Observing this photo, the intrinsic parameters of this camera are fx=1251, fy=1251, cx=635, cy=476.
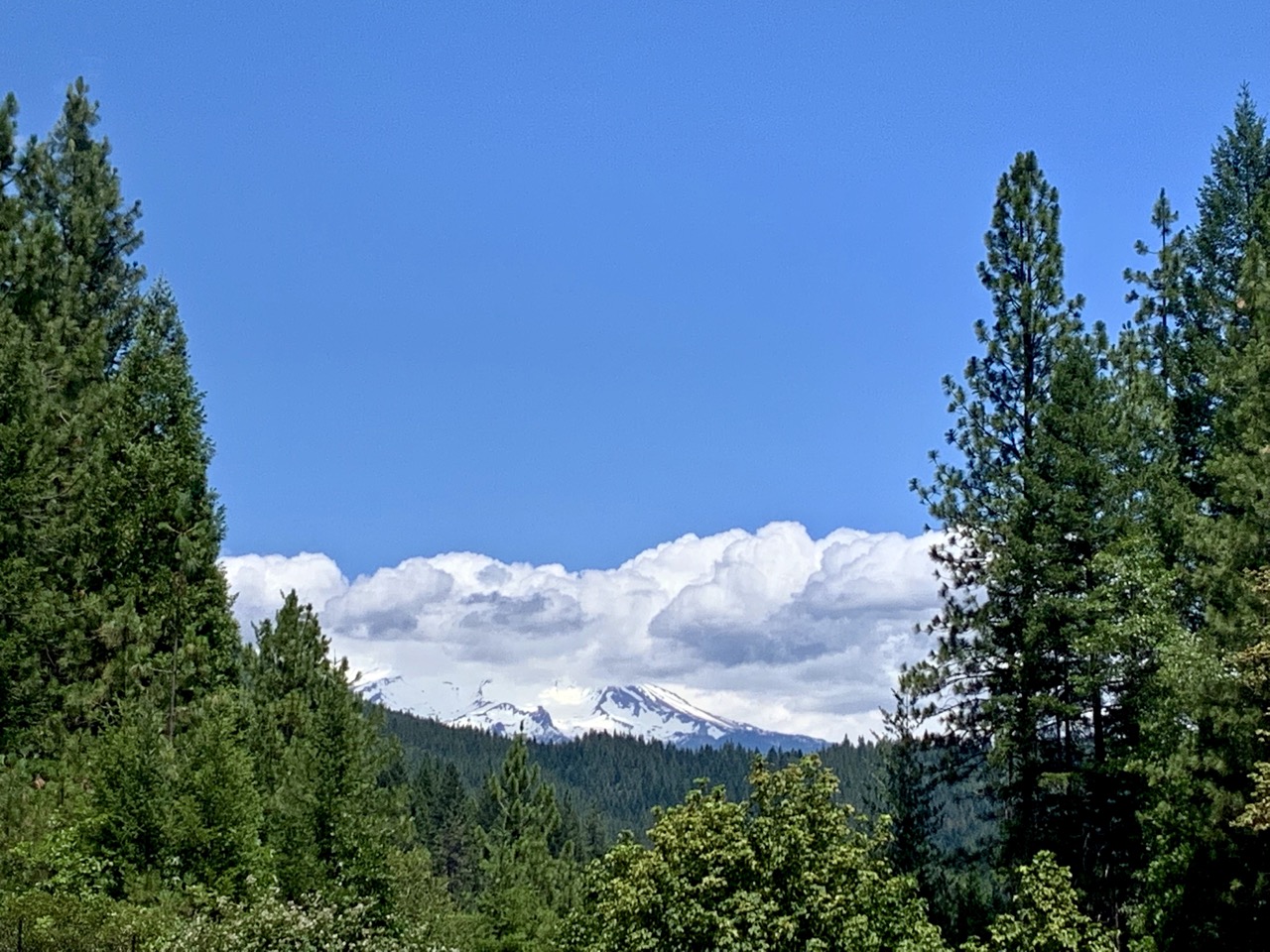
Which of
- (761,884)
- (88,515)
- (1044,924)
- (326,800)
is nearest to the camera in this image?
(1044,924)

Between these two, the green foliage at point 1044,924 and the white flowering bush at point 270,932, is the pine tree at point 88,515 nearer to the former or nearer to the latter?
the white flowering bush at point 270,932

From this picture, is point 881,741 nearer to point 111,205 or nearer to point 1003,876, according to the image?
point 1003,876

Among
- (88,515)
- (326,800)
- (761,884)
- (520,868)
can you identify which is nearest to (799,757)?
(761,884)

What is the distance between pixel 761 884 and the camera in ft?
69.5

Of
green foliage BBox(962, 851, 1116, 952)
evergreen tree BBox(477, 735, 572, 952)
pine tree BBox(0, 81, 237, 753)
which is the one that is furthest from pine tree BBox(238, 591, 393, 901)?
green foliage BBox(962, 851, 1116, 952)

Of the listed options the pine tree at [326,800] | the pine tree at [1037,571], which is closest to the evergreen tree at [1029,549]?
the pine tree at [1037,571]

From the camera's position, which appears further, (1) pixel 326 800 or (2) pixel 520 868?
(2) pixel 520 868

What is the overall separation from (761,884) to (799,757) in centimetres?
577

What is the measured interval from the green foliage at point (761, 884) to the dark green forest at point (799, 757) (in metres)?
0.06

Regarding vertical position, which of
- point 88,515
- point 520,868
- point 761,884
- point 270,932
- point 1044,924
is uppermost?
point 88,515

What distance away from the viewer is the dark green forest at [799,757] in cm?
2097

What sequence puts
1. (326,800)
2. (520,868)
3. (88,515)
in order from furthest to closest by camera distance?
(520,868), (326,800), (88,515)

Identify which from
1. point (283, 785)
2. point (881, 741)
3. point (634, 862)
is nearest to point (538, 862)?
point (881, 741)

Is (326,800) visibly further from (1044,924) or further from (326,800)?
(1044,924)
